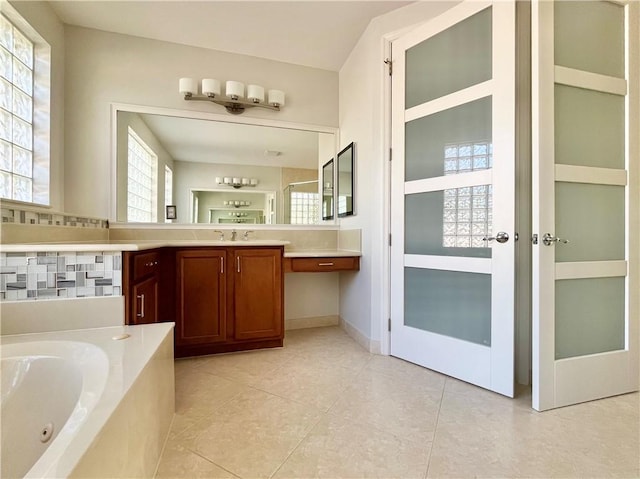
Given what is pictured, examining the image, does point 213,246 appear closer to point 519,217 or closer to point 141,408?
point 141,408

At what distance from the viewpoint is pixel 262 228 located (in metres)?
2.82

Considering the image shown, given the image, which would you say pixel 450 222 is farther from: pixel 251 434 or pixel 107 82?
pixel 107 82

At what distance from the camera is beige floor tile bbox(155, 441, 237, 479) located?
3.59 ft

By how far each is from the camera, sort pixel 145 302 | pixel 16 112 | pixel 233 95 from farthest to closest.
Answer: pixel 233 95
pixel 16 112
pixel 145 302

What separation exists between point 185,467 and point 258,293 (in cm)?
125

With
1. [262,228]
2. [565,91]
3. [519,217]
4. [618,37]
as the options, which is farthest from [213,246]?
[618,37]

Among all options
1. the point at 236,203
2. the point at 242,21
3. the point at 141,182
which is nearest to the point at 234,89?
the point at 242,21

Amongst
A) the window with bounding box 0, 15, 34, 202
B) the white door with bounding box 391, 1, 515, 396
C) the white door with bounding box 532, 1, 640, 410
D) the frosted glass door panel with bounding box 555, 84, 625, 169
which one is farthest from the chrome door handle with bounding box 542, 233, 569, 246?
the window with bounding box 0, 15, 34, 202

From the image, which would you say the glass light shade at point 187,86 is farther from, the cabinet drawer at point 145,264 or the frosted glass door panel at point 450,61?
the frosted glass door panel at point 450,61

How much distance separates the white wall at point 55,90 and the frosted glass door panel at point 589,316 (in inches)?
130

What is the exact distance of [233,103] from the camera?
104 inches

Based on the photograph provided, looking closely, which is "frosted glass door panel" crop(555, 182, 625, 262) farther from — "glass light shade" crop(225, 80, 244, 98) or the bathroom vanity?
"glass light shade" crop(225, 80, 244, 98)

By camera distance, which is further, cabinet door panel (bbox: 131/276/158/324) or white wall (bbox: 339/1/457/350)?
white wall (bbox: 339/1/457/350)

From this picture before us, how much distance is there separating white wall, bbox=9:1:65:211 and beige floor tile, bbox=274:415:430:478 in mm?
2292
